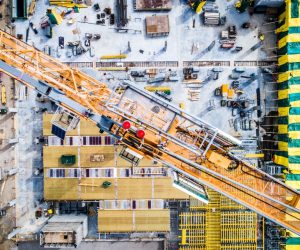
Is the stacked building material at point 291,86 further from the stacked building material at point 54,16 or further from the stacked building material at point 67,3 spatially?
the stacked building material at point 54,16

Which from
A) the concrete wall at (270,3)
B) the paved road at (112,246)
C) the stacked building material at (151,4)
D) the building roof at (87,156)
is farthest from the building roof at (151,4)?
the paved road at (112,246)

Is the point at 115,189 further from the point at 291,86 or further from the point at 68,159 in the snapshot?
the point at 291,86

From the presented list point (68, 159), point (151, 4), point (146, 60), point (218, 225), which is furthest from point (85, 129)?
point (218, 225)

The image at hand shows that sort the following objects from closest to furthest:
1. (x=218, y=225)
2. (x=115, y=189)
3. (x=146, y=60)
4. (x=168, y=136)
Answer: (x=168, y=136) → (x=115, y=189) → (x=218, y=225) → (x=146, y=60)

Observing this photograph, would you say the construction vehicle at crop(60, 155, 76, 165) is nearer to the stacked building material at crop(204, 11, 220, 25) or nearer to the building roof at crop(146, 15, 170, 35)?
the building roof at crop(146, 15, 170, 35)

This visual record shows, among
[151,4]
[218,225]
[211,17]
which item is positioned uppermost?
[151,4]

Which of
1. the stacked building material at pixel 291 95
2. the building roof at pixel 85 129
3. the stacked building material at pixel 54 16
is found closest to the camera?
the stacked building material at pixel 291 95
